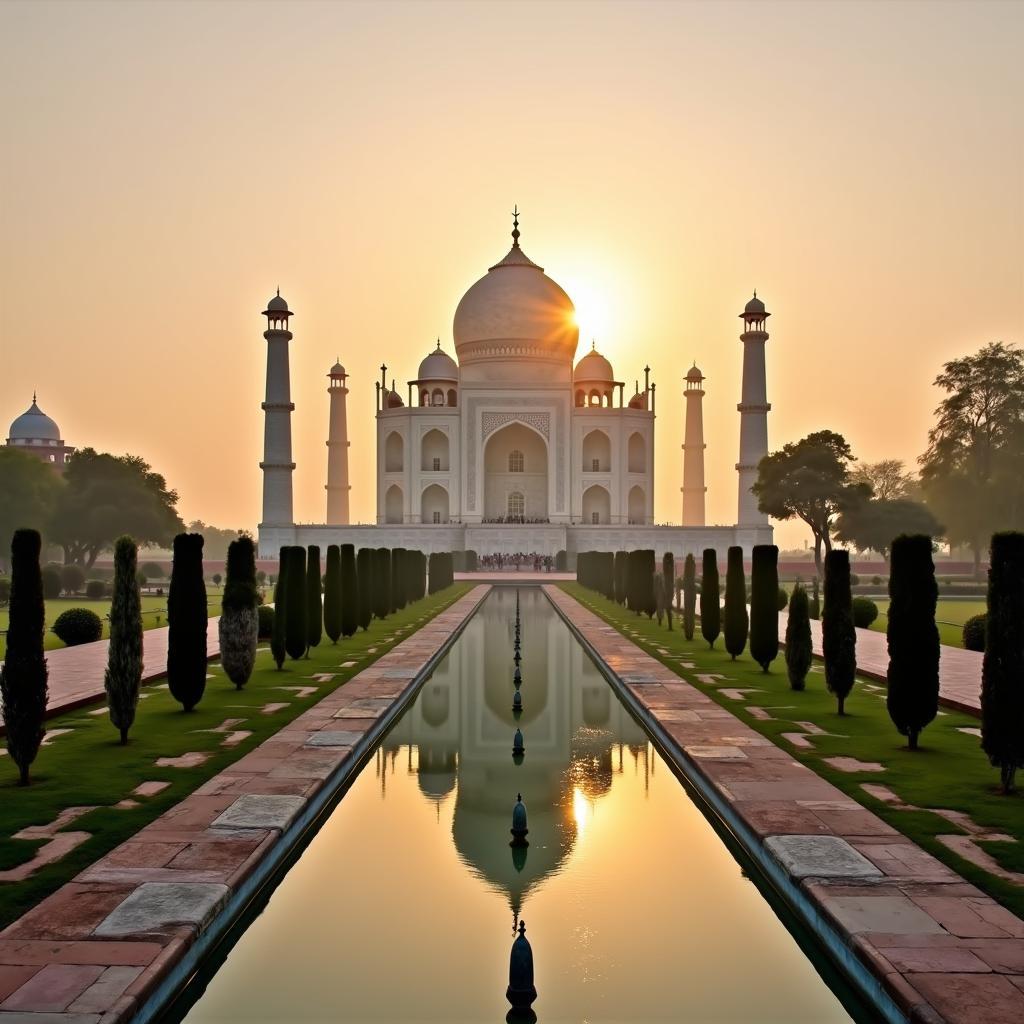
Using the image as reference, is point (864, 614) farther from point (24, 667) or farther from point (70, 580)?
point (70, 580)

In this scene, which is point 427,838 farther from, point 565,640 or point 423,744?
point 565,640

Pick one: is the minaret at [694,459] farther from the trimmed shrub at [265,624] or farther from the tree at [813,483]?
the trimmed shrub at [265,624]

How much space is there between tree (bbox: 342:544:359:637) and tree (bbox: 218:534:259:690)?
4840 millimetres

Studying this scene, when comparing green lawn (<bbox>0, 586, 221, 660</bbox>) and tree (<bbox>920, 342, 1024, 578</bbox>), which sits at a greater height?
tree (<bbox>920, 342, 1024, 578</bbox>)

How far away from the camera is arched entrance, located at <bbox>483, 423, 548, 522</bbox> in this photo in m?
51.0

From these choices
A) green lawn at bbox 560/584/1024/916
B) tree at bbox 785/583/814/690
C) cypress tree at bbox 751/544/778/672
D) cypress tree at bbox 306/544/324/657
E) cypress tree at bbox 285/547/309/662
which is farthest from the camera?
cypress tree at bbox 306/544/324/657

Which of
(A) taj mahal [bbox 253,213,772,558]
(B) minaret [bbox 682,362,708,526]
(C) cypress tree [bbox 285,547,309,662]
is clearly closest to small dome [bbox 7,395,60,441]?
(A) taj mahal [bbox 253,213,772,558]

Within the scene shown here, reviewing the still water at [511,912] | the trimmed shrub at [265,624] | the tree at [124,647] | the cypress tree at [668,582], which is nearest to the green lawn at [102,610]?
the trimmed shrub at [265,624]

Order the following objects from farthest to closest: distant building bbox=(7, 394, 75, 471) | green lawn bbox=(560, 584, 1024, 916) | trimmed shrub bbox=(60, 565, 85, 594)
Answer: distant building bbox=(7, 394, 75, 471), trimmed shrub bbox=(60, 565, 85, 594), green lawn bbox=(560, 584, 1024, 916)

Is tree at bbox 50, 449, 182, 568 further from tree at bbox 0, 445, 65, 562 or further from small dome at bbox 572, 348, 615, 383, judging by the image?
small dome at bbox 572, 348, 615, 383

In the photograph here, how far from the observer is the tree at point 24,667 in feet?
22.3

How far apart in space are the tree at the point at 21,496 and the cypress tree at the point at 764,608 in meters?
33.5

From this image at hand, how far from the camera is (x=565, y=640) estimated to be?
1720 cm

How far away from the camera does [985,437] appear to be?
40469 mm
